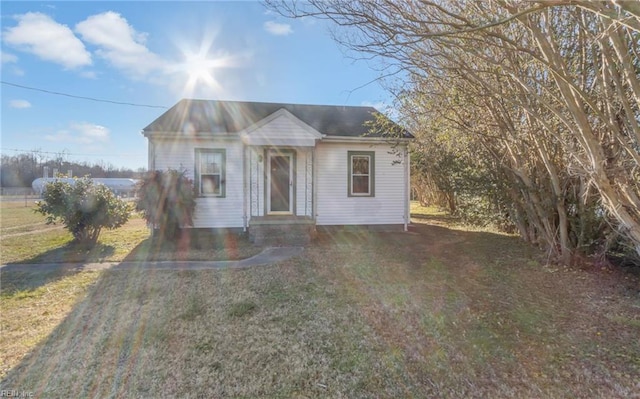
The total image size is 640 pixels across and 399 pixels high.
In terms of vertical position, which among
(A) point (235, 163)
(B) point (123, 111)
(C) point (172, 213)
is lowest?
(C) point (172, 213)

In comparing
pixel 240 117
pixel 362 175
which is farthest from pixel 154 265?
pixel 362 175

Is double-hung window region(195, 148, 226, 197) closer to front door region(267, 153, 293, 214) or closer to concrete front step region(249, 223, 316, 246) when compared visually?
front door region(267, 153, 293, 214)

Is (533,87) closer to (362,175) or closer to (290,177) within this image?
(362,175)

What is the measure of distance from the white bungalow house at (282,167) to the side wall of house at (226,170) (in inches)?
1.1

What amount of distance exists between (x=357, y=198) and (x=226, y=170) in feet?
14.0

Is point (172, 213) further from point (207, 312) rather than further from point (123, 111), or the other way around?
point (123, 111)

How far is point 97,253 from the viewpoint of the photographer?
7.55m

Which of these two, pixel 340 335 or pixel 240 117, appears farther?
pixel 240 117

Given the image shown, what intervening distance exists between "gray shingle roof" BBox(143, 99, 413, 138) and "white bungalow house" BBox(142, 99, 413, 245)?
0.12 ft

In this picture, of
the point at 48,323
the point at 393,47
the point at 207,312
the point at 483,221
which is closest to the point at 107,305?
the point at 48,323

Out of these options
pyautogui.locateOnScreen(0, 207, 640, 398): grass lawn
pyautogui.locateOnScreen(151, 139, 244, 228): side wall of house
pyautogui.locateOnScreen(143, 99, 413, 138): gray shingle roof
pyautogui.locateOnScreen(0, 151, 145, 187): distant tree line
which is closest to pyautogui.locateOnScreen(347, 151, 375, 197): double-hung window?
pyautogui.locateOnScreen(143, 99, 413, 138): gray shingle roof

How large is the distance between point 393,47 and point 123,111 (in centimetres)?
1596

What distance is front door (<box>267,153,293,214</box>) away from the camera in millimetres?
10000

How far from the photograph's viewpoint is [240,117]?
428 inches
